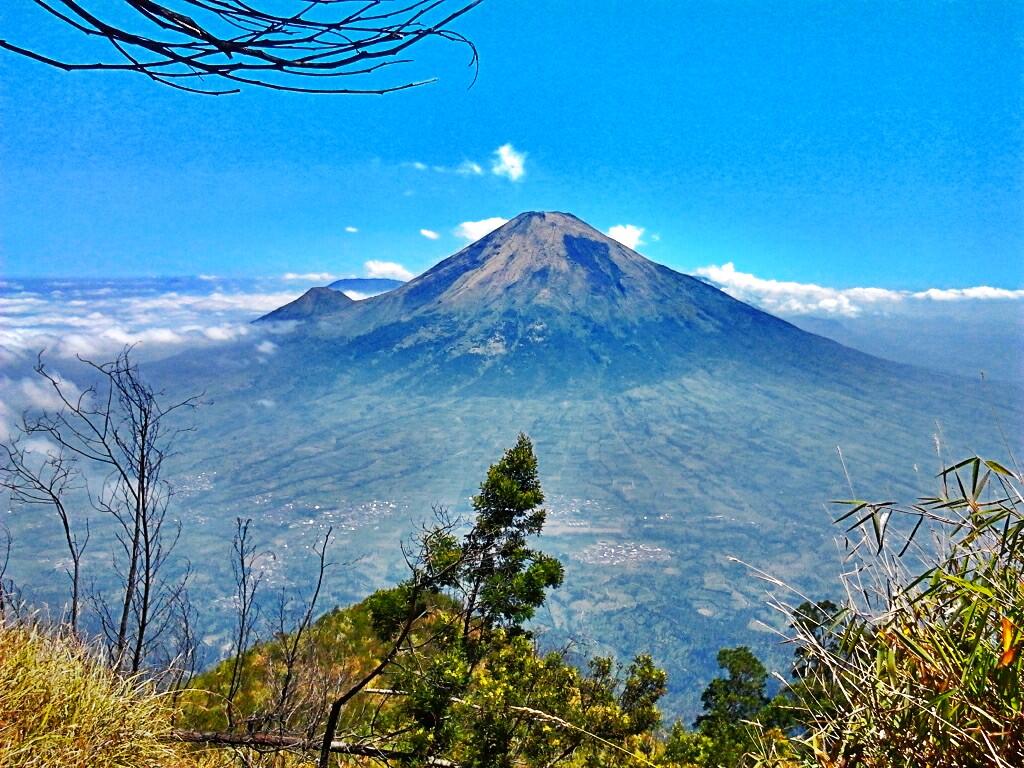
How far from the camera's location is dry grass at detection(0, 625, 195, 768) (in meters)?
1.96

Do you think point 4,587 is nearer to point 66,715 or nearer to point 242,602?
point 242,602

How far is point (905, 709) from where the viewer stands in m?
1.15

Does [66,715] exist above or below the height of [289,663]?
above

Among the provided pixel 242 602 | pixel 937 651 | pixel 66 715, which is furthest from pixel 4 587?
pixel 937 651

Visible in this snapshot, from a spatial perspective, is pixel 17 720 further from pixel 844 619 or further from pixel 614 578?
pixel 614 578

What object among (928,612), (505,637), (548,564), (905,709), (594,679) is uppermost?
(928,612)

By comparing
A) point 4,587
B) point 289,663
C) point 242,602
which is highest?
point 4,587

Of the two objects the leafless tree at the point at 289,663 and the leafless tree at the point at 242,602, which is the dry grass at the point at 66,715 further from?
the leafless tree at the point at 242,602

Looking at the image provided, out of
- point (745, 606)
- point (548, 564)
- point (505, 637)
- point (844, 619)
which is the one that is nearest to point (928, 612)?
point (844, 619)

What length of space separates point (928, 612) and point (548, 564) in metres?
10.7

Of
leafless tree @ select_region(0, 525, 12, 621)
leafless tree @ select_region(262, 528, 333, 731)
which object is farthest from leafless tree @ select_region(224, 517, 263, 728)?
leafless tree @ select_region(0, 525, 12, 621)

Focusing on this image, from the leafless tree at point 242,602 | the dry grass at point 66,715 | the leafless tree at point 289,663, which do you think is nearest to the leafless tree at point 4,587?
the dry grass at point 66,715

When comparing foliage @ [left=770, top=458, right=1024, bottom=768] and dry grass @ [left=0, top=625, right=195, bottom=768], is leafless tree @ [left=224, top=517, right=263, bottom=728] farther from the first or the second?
foliage @ [left=770, top=458, right=1024, bottom=768]

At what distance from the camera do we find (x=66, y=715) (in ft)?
7.06
